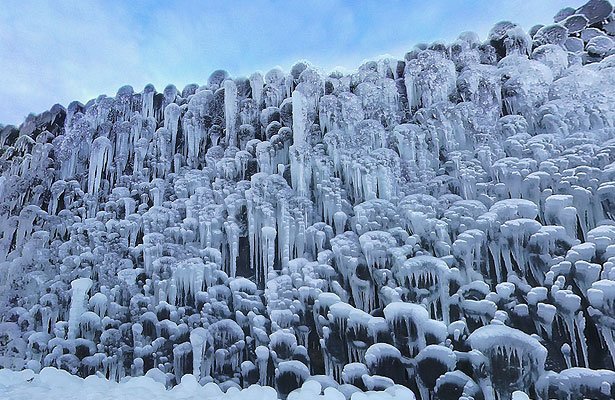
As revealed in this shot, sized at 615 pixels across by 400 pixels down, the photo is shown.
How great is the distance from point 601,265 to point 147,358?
10.3 ft

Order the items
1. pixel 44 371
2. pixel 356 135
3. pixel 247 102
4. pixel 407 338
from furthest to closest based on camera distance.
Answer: pixel 247 102, pixel 356 135, pixel 44 371, pixel 407 338

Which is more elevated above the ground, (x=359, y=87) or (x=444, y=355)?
(x=359, y=87)

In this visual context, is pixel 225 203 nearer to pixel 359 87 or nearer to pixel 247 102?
pixel 247 102

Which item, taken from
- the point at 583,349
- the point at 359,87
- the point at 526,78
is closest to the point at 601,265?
the point at 583,349

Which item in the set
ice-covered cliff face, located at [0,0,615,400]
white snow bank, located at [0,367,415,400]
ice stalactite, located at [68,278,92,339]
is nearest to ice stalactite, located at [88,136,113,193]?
ice-covered cliff face, located at [0,0,615,400]

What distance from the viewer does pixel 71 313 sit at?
3.57 m

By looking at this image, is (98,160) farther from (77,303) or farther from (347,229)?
(347,229)

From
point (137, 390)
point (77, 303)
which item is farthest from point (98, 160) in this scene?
point (137, 390)

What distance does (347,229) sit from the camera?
10.4ft

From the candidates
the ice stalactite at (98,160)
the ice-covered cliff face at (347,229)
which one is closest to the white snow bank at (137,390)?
the ice-covered cliff face at (347,229)

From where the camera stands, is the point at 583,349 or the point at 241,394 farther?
the point at 241,394

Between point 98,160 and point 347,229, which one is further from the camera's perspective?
point 98,160

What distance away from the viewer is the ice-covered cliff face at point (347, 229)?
2604 mm

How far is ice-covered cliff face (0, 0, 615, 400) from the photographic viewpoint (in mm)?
2604
